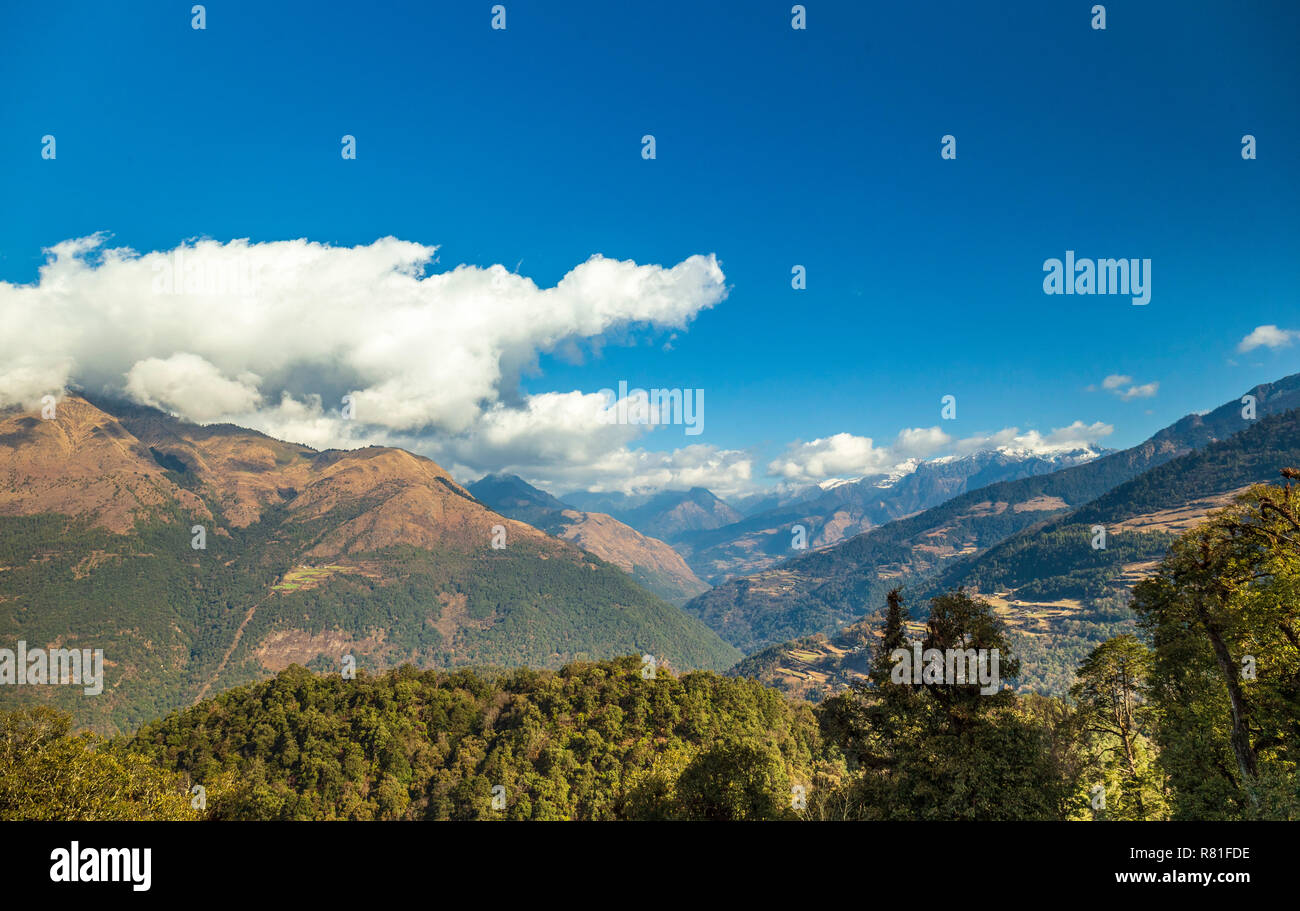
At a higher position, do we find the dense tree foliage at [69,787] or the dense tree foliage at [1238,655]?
the dense tree foliage at [1238,655]

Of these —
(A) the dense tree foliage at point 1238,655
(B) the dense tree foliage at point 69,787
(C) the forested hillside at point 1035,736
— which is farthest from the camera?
(B) the dense tree foliage at point 69,787

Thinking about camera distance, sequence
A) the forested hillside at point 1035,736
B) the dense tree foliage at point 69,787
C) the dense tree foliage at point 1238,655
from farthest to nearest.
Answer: the dense tree foliage at point 69,787
the forested hillside at point 1035,736
the dense tree foliage at point 1238,655

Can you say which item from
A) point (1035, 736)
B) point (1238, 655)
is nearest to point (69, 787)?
point (1035, 736)

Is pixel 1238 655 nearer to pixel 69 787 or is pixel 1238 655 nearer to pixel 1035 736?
pixel 1035 736

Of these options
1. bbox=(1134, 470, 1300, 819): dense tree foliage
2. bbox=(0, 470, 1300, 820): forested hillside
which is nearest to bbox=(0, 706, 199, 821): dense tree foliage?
bbox=(0, 470, 1300, 820): forested hillside

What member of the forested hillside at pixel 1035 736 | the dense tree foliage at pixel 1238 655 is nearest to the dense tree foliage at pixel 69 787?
the forested hillside at pixel 1035 736

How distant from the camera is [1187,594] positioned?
2200cm

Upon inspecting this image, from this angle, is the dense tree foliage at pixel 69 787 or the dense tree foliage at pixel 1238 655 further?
the dense tree foliage at pixel 69 787

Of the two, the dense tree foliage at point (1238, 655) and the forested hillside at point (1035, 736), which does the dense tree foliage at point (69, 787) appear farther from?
the dense tree foliage at point (1238, 655)

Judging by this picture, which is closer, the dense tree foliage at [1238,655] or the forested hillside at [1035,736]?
the dense tree foliage at [1238,655]
